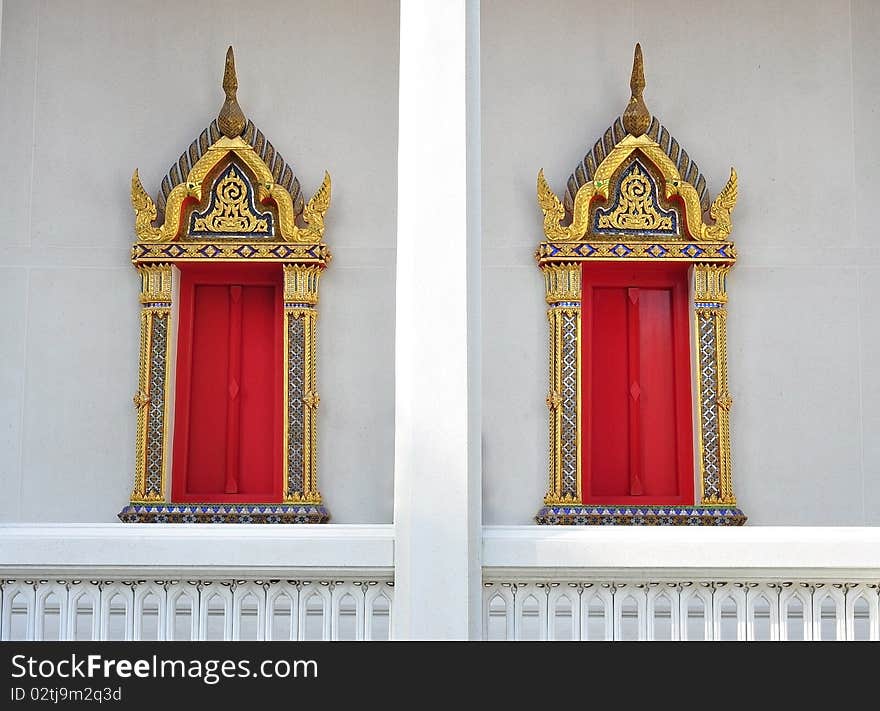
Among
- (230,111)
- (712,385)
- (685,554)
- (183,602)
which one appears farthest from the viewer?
(230,111)

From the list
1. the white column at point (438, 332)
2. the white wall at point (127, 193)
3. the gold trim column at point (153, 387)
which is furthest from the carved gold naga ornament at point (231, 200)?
the white column at point (438, 332)

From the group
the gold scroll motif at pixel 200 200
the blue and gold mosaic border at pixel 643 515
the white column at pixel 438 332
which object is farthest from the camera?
the gold scroll motif at pixel 200 200

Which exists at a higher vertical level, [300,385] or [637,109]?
[637,109]

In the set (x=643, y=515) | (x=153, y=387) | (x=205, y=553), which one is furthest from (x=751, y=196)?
(x=205, y=553)

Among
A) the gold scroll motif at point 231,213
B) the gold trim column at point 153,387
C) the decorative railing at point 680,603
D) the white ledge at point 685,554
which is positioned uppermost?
the gold scroll motif at point 231,213

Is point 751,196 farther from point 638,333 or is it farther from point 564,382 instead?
point 564,382

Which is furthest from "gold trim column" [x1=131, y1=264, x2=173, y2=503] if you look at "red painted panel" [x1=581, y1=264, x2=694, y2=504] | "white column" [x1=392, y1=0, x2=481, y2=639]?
"white column" [x1=392, y1=0, x2=481, y2=639]

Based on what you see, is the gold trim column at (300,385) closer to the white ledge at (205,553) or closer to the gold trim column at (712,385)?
the gold trim column at (712,385)

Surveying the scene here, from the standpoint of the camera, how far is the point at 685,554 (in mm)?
4941

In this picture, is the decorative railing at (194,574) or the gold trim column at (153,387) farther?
the gold trim column at (153,387)

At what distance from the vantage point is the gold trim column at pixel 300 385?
7.42 m

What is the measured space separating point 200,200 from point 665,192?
8.21 ft

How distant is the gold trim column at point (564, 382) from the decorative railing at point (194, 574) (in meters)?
2.54

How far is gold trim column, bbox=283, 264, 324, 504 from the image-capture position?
24.3ft
